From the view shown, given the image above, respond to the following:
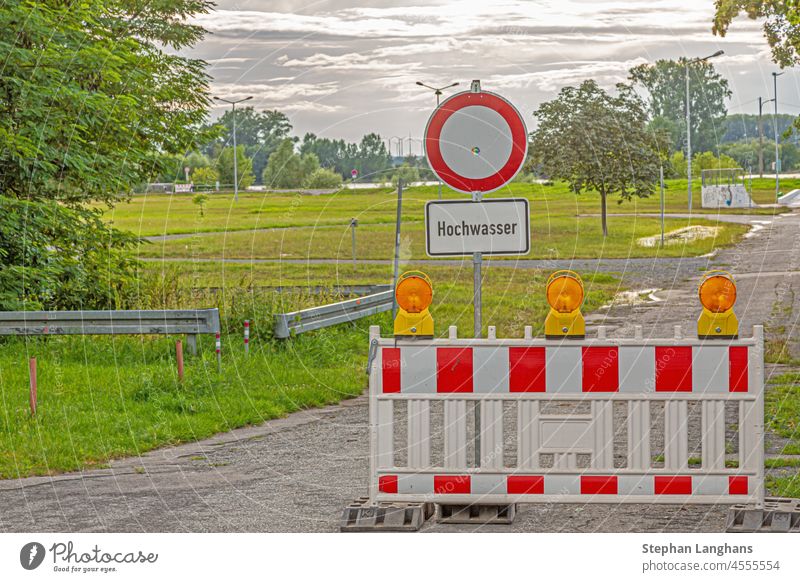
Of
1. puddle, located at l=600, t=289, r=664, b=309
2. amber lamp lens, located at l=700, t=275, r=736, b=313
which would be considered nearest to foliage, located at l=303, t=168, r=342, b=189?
amber lamp lens, located at l=700, t=275, r=736, b=313

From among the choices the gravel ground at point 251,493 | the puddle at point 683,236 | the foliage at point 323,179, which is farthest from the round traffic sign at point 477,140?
the puddle at point 683,236

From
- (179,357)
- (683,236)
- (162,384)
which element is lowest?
(162,384)

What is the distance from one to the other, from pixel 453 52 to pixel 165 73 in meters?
11.9

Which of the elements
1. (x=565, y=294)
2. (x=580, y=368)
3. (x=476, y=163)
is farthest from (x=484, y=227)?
(x=580, y=368)

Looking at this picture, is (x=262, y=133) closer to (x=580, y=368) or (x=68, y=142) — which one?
(x=68, y=142)

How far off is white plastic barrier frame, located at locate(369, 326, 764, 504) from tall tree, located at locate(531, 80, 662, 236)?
16.6m

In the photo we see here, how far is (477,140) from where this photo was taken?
23.0 ft

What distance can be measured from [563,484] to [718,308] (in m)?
1.32

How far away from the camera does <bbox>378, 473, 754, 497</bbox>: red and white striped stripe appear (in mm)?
6645

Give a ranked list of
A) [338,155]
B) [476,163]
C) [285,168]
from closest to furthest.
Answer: [476,163] → [338,155] → [285,168]

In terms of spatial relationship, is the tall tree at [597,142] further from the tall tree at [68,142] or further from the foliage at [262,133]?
the foliage at [262,133]

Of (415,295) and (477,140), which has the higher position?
(477,140)

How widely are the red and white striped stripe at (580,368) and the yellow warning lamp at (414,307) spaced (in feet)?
0.34

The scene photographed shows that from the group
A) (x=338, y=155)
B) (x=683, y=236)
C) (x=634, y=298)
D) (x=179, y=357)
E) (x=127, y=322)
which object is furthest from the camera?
(x=683, y=236)
